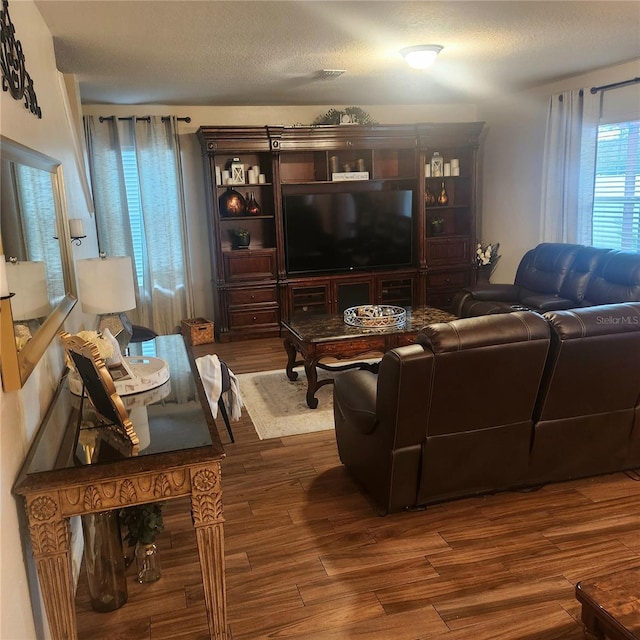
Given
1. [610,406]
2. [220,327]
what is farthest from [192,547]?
[220,327]

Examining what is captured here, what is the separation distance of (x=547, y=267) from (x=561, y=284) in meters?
0.26

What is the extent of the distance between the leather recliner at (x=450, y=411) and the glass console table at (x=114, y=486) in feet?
2.88

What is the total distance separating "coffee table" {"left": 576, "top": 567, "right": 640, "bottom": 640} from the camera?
1573 millimetres

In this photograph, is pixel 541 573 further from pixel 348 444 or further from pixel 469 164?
pixel 469 164

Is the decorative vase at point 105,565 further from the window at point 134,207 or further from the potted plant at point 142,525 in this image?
the window at point 134,207

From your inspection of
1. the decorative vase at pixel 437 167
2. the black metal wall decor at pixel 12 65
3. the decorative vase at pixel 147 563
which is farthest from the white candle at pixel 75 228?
the decorative vase at pixel 437 167

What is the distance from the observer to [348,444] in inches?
120

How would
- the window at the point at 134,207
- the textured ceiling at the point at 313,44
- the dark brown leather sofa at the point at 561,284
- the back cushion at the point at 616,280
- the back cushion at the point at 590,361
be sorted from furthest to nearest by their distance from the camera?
the window at the point at 134,207
the dark brown leather sofa at the point at 561,284
the back cushion at the point at 616,280
the textured ceiling at the point at 313,44
the back cushion at the point at 590,361

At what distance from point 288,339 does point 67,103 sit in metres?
2.35

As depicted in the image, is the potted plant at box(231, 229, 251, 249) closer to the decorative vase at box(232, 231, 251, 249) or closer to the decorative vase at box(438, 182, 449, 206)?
the decorative vase at box(232, 231, 251, 249)

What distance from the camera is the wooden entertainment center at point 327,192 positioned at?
6180mm

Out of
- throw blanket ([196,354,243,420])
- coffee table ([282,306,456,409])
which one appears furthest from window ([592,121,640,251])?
throw blanket ([196,354,243,420])

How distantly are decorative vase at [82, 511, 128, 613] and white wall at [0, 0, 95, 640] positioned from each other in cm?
32

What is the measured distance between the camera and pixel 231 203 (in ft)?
20.5
